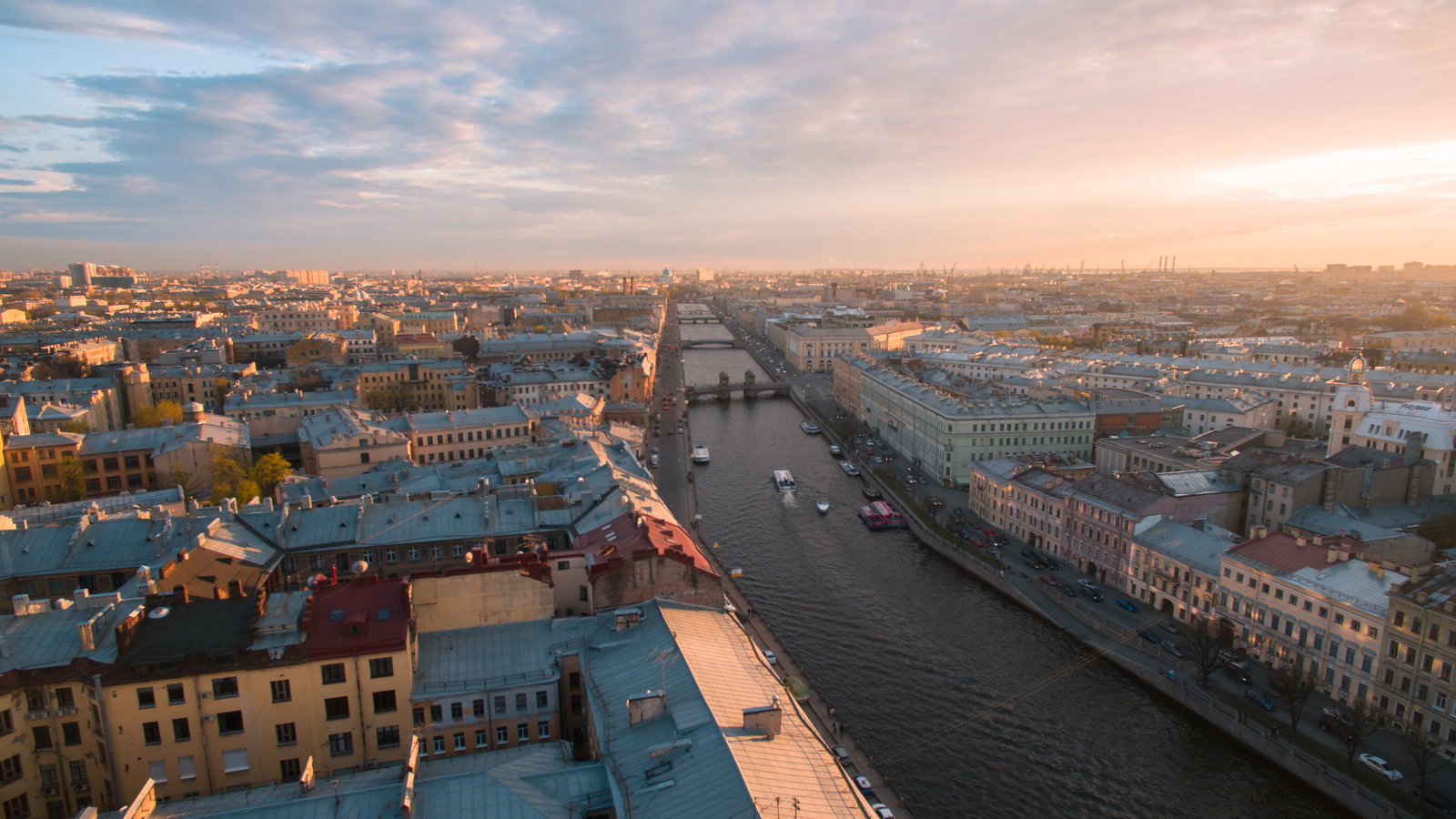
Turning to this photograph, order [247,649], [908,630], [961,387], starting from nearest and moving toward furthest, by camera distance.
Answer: [247,649] < [908,630] < [961,387]

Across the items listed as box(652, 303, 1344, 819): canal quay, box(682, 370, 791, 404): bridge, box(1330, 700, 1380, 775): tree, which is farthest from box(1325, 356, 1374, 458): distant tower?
box(682, 370, 791, 404): bridge

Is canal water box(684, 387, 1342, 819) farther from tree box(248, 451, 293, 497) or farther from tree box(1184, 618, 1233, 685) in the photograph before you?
tree box(248, 451, 293, 497)

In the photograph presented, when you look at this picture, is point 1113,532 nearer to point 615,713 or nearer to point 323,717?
point 615,713

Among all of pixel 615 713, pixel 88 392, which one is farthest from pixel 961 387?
pixel 88 392

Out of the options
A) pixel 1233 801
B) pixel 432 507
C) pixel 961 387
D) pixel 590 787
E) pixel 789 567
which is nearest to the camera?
pixel 590 787

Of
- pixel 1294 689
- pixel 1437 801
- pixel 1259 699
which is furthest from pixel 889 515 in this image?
pixel 1437 801
